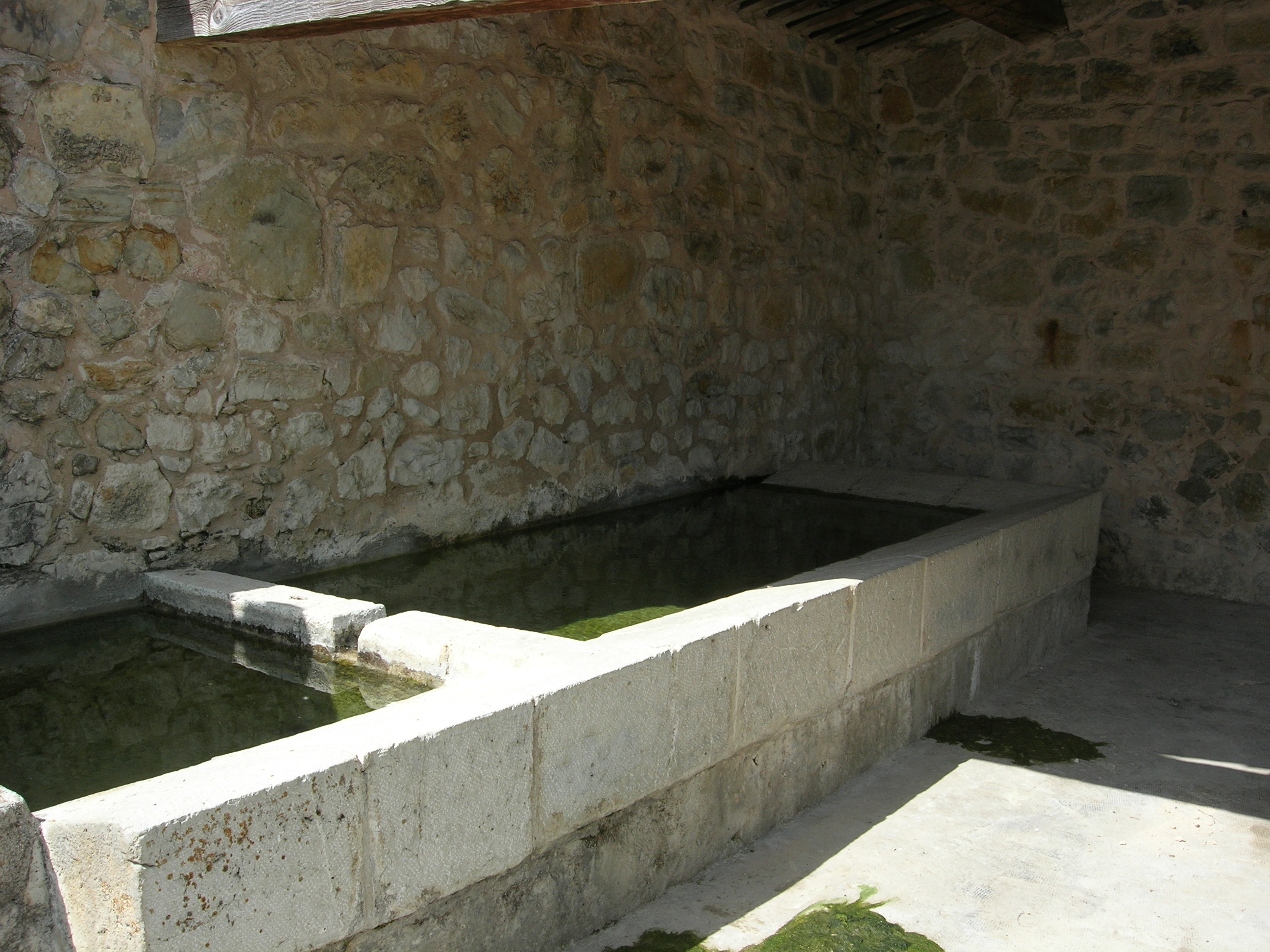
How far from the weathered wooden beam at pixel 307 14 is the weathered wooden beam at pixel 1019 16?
206cm

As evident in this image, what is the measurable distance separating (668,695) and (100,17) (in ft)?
7.30

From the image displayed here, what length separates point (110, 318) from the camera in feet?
9.74

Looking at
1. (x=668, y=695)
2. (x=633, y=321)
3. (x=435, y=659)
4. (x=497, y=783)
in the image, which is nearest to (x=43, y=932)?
(x=497, y=783)

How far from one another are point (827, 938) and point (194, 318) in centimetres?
229

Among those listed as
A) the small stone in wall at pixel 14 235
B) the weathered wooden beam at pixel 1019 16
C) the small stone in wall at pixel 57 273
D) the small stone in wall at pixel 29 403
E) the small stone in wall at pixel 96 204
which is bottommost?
the small stone in wall at pixel 29 403

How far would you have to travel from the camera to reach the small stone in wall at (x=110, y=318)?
9.64 ft

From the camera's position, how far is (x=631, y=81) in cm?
453

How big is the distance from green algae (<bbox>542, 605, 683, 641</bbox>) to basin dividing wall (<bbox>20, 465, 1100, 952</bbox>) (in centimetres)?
43

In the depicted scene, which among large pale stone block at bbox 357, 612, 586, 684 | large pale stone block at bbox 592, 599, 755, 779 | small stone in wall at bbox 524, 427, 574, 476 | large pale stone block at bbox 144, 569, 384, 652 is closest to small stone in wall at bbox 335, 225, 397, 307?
small stone in wall at bbox 524, 427, 574, 476

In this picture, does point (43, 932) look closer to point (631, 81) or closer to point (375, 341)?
point (375, 341)

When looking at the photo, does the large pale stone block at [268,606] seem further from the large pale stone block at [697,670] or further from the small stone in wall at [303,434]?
the large pale stone block at [697,670]

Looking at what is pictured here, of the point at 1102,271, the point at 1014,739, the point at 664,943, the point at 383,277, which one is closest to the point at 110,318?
the point at 383,277

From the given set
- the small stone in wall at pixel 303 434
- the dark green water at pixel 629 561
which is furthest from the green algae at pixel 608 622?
the small stone in wall at pixel 303 434

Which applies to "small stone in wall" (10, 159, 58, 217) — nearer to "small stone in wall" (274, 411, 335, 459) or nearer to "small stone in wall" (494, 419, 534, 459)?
"small stone in wall" (274, 411, 335, 459)
